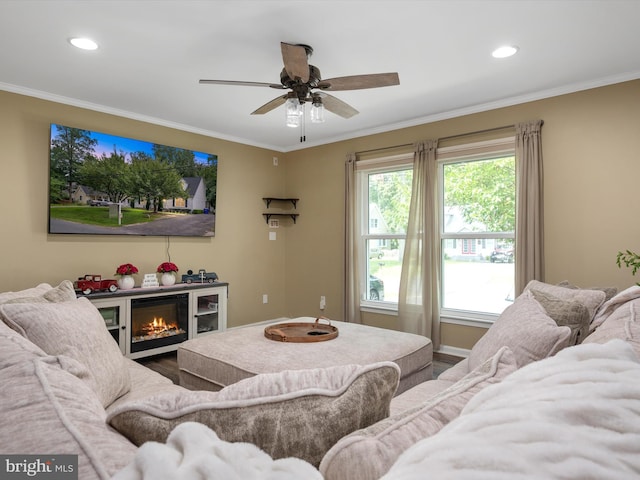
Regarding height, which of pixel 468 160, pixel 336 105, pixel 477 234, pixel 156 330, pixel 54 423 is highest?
pixel 336 105

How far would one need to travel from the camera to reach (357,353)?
245 cm

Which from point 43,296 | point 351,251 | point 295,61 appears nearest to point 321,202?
point 351,251

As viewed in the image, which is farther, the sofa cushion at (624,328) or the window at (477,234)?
the window at (477,234)

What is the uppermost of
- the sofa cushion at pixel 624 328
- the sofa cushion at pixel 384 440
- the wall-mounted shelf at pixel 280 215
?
the wall-mounted shelf at pixel 280 215

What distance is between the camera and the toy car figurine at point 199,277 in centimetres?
446

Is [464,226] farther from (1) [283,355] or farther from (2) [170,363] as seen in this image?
(2) [170,363]

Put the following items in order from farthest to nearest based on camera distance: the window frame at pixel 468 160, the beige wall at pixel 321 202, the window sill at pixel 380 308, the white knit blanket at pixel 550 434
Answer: the window sill at pixel 380 308 < the window frame at pixel 468 160 < the beige wall at pixel 321 202 < the white knit blanket at pixel 550 434

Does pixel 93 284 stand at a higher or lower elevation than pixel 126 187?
lower

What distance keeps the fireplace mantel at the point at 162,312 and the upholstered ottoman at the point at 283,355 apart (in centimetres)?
142

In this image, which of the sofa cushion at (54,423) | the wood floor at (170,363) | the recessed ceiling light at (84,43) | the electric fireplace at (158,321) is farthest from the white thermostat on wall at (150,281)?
the sofa cushion at (54,423)

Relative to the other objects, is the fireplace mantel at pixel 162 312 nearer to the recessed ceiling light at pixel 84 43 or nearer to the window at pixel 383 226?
the window at pixel 383 226

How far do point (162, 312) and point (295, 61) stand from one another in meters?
3.03

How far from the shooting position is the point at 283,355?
2385 mm

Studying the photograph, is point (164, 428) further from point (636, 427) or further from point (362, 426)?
point (636, 427)
